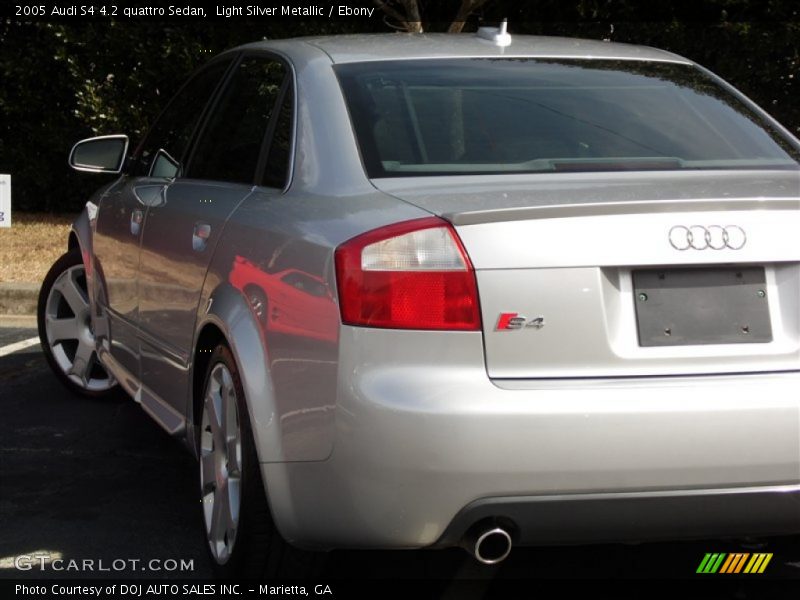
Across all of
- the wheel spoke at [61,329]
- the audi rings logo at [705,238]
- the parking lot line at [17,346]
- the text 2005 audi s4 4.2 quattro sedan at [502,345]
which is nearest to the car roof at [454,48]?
the text 2005 audi s4 4.2 quattro sedan at [502,345]

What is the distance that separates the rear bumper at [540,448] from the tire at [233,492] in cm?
42

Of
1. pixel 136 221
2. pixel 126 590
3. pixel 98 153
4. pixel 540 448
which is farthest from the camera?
pixel 98 153

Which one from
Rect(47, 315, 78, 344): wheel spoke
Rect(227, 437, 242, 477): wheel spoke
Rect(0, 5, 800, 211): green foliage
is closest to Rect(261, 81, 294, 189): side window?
Rect(227, 437, 242, 477): wheel spoke

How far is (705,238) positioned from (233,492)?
57.4 inches

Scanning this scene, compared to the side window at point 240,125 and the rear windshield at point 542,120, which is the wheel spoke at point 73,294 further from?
the rear windshield at point 542,120

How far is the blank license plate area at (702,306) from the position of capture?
307 cm

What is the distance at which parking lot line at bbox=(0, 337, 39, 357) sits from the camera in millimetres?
7703

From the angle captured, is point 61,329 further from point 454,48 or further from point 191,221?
point 454,48

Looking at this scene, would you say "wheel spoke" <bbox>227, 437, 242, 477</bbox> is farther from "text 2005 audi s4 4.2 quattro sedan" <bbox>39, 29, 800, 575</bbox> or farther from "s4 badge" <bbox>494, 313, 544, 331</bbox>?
"s4 badge" <bbox>494, 313, 544, 331</bbox>

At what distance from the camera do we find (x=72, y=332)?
21.4ft

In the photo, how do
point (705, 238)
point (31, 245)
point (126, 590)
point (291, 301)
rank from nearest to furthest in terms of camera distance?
point (705, 238) < point (291, 301) < point (126, 590) < point (31, 245)

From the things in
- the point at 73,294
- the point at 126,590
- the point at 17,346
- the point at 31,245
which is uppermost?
the point at 126,590

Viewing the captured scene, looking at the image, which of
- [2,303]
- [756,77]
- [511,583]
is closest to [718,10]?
[756,77]

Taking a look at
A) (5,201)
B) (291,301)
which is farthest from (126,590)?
(5,201)
